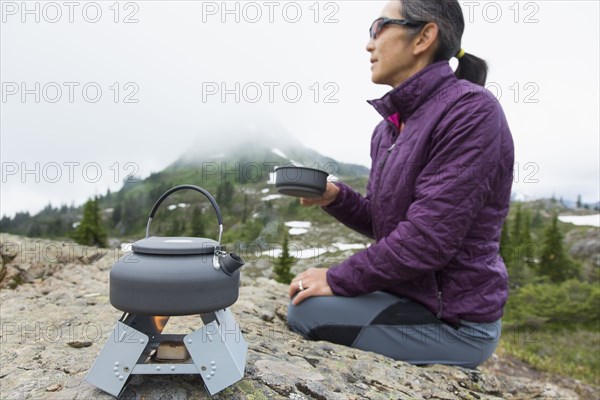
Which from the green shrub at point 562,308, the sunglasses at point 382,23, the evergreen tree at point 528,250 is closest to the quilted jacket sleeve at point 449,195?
the sunglasses at point 382,23

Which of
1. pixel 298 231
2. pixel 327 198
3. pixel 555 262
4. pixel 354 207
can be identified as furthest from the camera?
pixel 298 231

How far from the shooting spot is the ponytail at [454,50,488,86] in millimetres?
4105

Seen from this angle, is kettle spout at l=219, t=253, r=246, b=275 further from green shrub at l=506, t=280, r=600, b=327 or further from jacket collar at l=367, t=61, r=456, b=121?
green shrub at l=506, t=280, r=600, b=327

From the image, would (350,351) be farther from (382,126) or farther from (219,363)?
(382,126)

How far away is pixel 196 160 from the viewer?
605ft

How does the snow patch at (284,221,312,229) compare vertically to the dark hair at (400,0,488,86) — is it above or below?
below

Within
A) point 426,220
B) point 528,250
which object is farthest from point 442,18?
point 528,250

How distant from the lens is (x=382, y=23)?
148 inches

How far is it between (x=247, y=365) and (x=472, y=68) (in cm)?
353

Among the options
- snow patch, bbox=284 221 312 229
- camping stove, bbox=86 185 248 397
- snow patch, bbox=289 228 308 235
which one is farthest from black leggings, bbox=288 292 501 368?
snow patch, bbox=284 221 312 229

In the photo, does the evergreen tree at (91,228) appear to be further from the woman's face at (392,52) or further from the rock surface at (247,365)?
the woman's face at (392,52)

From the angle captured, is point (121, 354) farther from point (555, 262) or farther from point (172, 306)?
point (555, 262)

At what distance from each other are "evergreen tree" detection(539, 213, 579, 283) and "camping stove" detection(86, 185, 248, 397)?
40202 millimetres

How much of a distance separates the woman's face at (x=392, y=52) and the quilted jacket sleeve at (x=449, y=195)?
2.53 feet
